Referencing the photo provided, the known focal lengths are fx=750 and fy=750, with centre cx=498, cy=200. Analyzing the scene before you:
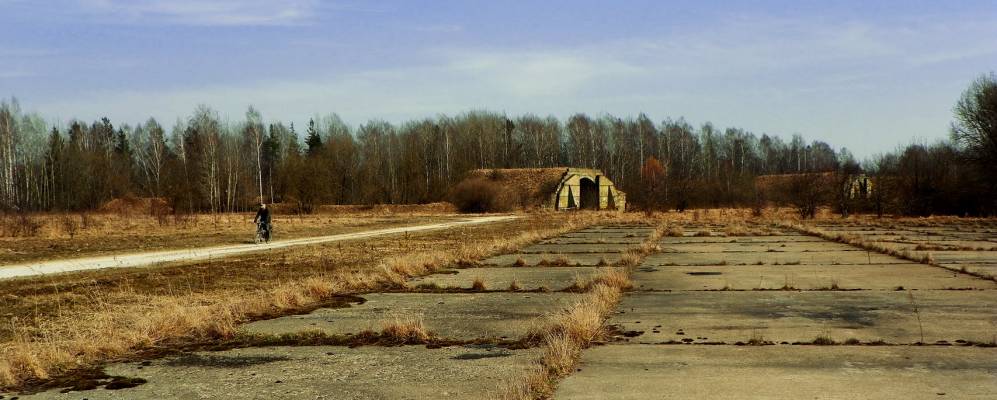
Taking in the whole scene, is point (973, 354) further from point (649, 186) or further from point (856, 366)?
point (649, 186)

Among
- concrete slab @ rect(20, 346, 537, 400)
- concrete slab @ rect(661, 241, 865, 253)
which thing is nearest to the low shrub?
concrete slab @ rect(661, 241, 865, 253)

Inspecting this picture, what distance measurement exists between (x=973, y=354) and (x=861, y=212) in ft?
148

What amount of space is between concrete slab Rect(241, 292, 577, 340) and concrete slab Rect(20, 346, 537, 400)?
938 mm

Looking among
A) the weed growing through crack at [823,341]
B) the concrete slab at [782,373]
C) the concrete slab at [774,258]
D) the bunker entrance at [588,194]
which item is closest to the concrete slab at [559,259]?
the concrete slab at [774,258]

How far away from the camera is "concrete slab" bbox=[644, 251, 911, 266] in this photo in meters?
15.6

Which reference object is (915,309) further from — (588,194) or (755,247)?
(588,194)

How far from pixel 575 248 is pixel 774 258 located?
6217 mm

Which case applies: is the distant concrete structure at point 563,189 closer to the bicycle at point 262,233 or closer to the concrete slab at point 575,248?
the bicycle at point 262,233

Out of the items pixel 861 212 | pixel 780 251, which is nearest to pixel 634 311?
pixel 780 251

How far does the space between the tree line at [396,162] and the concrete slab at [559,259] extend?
105 ft

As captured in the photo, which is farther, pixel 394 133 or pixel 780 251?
pixel 394 133

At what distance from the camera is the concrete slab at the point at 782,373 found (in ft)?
16.6

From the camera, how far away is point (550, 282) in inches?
498

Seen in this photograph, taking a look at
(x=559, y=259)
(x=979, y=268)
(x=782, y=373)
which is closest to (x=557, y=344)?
(x=782, y=373)
